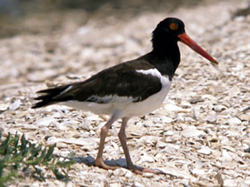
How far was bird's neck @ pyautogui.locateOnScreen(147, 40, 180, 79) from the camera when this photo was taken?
223 inches

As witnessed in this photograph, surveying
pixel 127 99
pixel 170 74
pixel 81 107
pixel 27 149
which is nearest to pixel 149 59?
pixel 170 74

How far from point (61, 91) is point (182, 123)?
2236 millimetres

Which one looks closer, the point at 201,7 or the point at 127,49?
the point at 127,49

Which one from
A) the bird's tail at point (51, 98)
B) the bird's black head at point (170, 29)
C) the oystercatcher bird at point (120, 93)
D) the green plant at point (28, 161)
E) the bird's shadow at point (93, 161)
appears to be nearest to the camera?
the green plant at point (28, 161)

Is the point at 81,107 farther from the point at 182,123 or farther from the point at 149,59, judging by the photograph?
the point at 182,123

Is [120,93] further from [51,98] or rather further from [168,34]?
[168,34]

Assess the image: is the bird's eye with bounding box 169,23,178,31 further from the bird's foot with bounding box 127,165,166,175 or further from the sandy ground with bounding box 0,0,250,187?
the bird's foot with bounding box 127,165,166,175

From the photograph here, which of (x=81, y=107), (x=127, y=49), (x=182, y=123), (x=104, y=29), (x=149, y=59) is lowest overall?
(x=182, y=123)

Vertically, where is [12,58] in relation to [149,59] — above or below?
above

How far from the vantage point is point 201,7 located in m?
16.5

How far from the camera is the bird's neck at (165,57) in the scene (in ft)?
18.6

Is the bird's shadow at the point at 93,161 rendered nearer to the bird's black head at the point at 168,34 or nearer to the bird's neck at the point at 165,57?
the bird's neck at the point at 165,57

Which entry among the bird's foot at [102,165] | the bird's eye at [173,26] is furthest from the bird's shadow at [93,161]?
the bird's eye at [173,26]

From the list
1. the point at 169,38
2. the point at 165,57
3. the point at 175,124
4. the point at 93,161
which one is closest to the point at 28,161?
the point at 93,161
